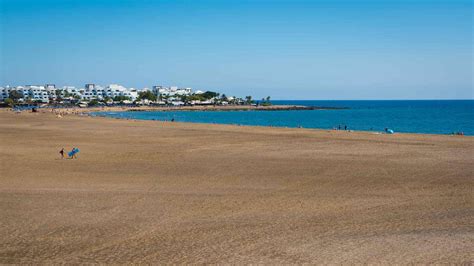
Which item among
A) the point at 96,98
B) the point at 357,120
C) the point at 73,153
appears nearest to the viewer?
the point at 73,153

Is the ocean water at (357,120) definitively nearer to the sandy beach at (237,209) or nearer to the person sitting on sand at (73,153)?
the sandy beach at (237,209)

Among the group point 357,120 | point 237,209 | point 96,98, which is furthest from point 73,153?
point 96,98

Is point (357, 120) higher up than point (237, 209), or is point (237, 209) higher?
point (237, 209)

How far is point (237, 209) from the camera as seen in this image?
12812mm

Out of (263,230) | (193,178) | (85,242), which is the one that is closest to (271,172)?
(193,178)

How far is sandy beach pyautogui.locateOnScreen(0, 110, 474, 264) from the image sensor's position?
9359mm

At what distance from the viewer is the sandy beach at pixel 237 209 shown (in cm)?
936

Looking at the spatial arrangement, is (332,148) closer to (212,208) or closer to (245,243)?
(212,208)

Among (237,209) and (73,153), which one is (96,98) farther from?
(237,209)

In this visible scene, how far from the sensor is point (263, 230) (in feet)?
35.5

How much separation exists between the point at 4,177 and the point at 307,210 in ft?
39.5

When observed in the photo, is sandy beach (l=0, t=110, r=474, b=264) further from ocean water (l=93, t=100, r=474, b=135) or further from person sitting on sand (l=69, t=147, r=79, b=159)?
ocean water (l=93, t=100, r=474, b=135)

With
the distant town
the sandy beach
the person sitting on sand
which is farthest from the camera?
the distant town

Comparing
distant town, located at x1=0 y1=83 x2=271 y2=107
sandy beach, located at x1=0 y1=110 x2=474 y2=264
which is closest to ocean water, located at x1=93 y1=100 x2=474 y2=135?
sandy beach, located at x1=0 y1=110 x2=474 y2=264
